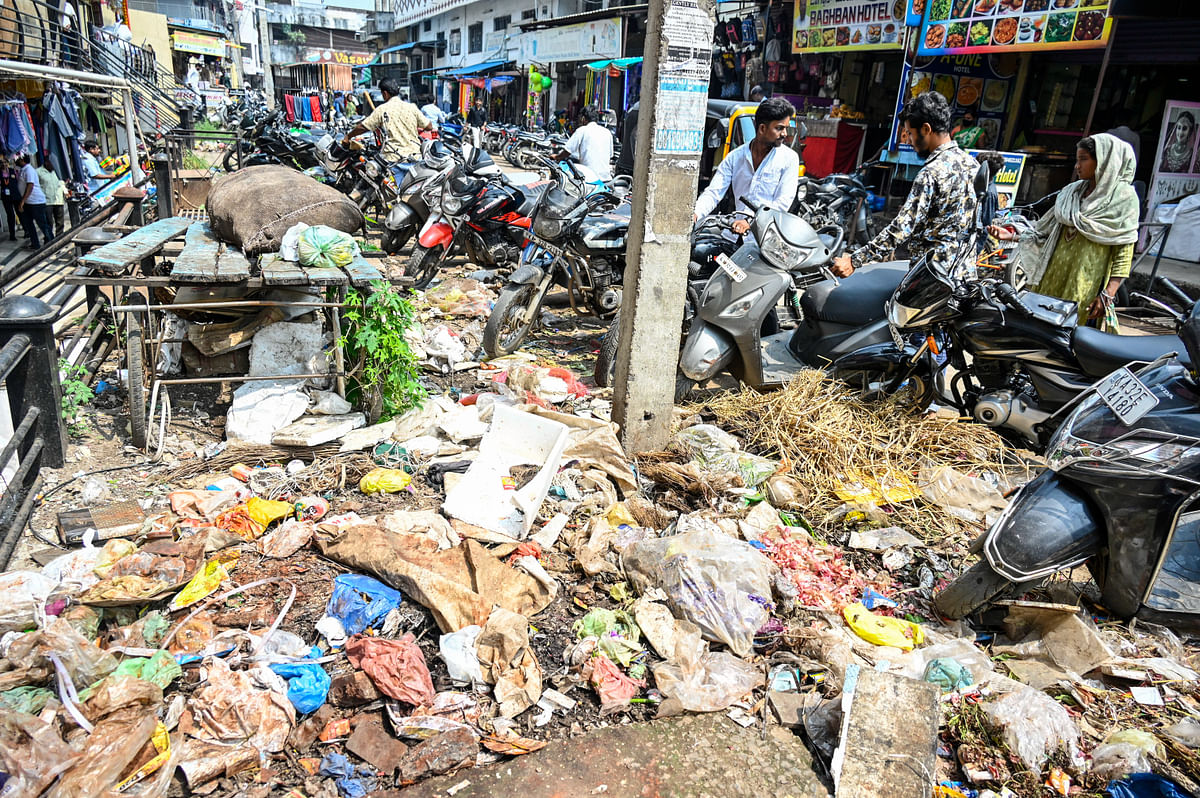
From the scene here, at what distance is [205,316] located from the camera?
16.0 feet

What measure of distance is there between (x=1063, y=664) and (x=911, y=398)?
6.73ft

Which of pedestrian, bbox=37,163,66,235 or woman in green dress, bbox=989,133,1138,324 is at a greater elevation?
woman in green dress, bbox=989,133,1138,324

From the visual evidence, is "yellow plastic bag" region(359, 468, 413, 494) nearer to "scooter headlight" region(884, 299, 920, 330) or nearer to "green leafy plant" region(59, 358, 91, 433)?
"green leafy plant" region(59, 358, 91, 433)

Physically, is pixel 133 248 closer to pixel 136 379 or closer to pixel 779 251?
pixel 136 379

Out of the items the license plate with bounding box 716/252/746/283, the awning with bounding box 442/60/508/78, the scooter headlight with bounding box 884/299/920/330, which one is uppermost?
the awning with bounding box 442/60/508/78

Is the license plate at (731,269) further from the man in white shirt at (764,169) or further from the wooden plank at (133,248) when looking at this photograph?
the wooden plank at (133,248)

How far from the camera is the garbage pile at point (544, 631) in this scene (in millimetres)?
2268

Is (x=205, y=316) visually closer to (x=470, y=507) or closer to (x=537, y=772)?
(x=470, y=507)

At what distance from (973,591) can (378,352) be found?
312 cm

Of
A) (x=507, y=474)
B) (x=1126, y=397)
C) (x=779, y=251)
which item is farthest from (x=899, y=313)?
(x=507, y=474)

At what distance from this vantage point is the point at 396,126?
10219 millimetres

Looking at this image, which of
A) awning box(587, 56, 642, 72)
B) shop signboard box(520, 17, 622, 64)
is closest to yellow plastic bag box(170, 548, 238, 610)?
awning box(587, 56, 642, 72)

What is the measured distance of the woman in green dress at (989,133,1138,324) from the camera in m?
4.95

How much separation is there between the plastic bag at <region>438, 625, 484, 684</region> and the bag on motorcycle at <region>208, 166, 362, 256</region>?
305 centimetres
